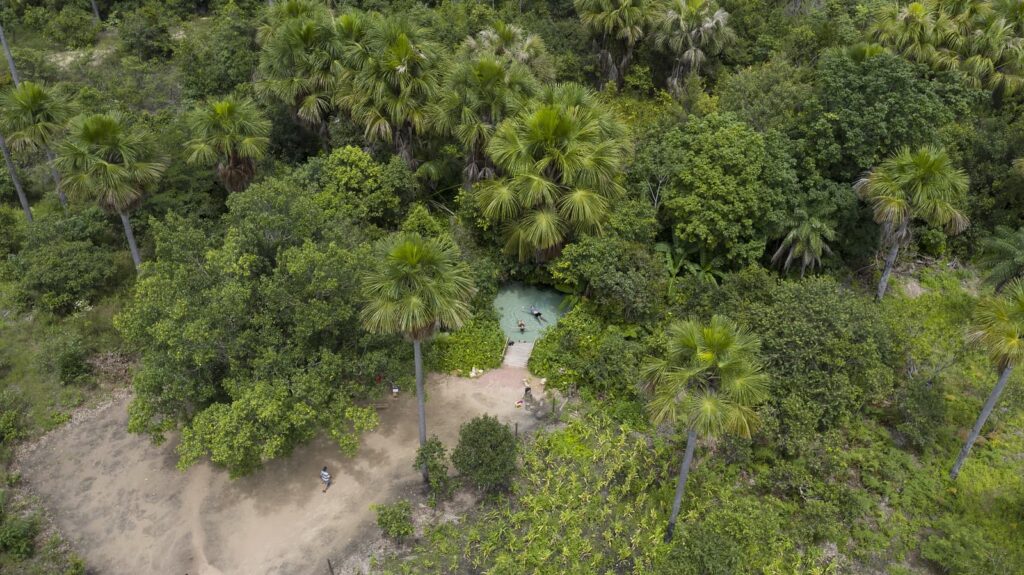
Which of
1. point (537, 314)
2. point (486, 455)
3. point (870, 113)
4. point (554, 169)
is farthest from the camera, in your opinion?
point (537, 314)

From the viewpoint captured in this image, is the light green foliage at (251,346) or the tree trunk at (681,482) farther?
the light green foliage at (251,346)

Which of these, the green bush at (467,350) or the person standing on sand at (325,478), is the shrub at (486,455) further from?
the green bush at (467,350)

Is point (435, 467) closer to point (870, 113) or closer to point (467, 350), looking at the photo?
point (467, 350)

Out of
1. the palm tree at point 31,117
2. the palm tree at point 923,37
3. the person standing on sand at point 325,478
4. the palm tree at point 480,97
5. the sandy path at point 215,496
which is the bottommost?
the sandy path at point 215,496

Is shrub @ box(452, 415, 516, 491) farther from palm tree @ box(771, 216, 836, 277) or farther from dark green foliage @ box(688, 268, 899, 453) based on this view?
palm tree @ box(771, 216, 836, 277)

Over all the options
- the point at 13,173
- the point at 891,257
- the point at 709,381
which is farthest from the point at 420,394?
the point at 13,173

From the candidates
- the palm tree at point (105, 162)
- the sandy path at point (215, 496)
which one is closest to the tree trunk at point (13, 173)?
the palm tree at point (105, 162)

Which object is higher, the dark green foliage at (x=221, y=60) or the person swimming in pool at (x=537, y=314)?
the dark green foliage at (x=221, y=60)

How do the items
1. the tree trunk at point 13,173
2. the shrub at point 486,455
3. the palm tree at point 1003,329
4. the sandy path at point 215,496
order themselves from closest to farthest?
the palm tree at point 1003,329, the sandy path at point 215,496, the shrub at point 486,455, the tree trunk at point 13,173
